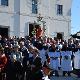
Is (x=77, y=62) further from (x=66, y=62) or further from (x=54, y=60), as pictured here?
(x=54, y=60)

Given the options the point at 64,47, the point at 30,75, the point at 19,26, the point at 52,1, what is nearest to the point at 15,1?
the point at 19,26

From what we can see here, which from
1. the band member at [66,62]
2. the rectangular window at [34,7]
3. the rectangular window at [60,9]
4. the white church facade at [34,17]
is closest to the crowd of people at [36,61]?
the band member at [66,62]

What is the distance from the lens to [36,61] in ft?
56.6

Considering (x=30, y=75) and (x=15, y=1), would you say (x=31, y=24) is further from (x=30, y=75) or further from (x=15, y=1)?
(x=30, y=75)

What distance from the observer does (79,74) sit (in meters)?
21.5

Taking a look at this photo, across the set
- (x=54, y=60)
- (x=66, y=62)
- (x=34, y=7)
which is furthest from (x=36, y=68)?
(x=34, y=7)

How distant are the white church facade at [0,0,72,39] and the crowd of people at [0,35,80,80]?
19764 millimetres

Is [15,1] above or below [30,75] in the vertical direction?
above

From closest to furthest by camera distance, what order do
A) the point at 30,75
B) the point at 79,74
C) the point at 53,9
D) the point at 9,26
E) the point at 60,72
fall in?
1. the point at 30,75
2. the point at 79,74
3. the point at 60,72
4. the point at 9,26
5. the point at 53,9

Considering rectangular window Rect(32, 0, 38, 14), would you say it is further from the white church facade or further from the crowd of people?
the crowd of people

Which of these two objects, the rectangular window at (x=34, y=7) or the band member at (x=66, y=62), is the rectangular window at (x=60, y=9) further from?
the band member at (x=66, y=62)

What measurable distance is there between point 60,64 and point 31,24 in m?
26.2

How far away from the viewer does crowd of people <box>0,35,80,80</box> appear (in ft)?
56.5

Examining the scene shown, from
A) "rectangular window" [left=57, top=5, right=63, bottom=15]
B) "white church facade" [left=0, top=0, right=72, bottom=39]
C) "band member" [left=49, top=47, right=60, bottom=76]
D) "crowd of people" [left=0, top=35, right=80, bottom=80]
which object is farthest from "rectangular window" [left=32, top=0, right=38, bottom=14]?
"band member" [left=49, top=47, right=60, bottom=76]
